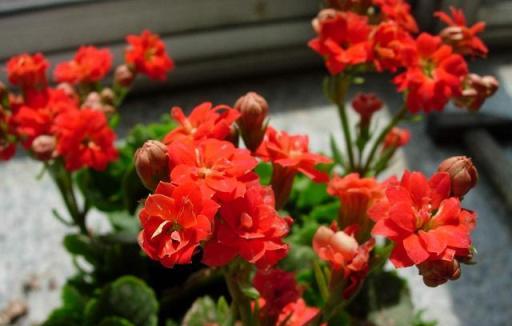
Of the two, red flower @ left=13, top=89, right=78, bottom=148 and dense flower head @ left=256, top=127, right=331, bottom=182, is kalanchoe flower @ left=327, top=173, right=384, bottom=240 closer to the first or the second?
dense flower head @ left=256, top=127, right=331, bottom=182

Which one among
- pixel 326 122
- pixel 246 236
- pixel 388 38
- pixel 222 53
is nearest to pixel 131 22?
pixel 222 53

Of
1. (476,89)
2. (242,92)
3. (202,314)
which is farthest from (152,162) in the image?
(242,92)

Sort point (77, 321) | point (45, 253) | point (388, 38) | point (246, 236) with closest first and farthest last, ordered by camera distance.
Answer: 1. point (246, 236)
2. point (388, 38)
3. point (77, 321)
4. point (45, 253)

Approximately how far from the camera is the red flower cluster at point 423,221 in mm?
429

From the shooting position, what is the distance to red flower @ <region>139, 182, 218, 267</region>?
0.40 meters

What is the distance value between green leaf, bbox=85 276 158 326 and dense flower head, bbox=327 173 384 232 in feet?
0.83

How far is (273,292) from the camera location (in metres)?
0.57

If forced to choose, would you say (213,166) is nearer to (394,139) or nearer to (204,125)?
(204,125)

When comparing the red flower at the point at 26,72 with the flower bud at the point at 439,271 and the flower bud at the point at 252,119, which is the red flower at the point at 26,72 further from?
the flower bud at the point at 439,271

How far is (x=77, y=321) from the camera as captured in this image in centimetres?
74

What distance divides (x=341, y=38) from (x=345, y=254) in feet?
0.86

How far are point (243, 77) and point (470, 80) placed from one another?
79cm

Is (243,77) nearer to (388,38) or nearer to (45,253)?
(45,253)

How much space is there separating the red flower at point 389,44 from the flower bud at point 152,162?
0.91 ft
